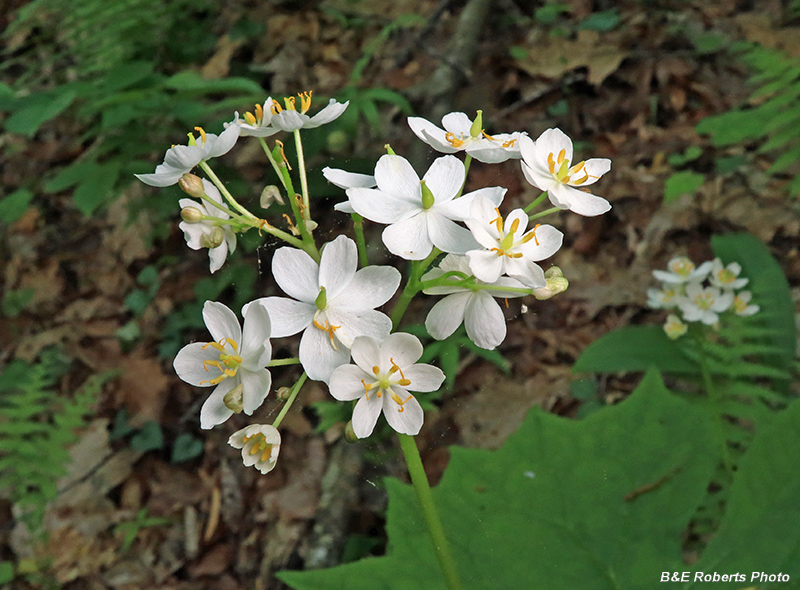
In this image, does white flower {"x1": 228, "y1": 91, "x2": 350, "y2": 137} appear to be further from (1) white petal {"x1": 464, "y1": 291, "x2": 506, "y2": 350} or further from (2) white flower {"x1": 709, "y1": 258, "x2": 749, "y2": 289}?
(2) white flower {"x1": 709, "y1": 258, "x2": 749, "y2": 289}

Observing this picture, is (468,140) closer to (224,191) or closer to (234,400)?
(224,191)

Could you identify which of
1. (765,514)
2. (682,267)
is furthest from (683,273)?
(765,514)

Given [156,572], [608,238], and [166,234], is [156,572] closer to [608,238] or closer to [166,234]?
[166,234]

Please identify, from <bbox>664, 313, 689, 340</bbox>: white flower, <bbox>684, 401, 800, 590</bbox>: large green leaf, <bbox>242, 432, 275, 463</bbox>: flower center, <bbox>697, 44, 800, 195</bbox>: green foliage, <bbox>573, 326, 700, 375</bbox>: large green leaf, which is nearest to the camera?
<bbox>242, 432, 275, 463</bbox>: flower center

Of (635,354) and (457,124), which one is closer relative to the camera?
(457,124)

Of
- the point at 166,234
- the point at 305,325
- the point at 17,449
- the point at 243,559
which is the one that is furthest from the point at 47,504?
the point at 305,325

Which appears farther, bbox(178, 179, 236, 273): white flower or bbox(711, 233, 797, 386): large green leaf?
bbox(711, 233, 797, 386): large green leaf

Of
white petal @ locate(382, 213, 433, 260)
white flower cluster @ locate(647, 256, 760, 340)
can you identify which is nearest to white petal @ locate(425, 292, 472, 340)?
white petal @ locate(382, 213, 433, 260)
